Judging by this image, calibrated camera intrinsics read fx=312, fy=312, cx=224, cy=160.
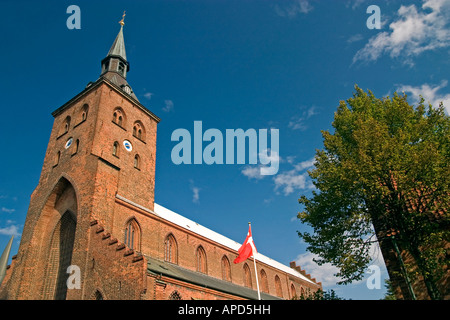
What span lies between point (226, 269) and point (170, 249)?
9.96m

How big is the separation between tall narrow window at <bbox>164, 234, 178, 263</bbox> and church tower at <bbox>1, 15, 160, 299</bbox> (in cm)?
359

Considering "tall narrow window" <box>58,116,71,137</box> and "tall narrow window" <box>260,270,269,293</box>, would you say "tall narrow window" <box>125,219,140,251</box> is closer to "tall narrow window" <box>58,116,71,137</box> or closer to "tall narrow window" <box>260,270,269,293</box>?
"tall narrow window" <box>58,116,71,137</box>

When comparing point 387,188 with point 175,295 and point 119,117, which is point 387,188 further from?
point 119,117

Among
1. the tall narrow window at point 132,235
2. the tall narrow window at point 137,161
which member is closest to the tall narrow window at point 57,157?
the tall narrow window at point 137,161

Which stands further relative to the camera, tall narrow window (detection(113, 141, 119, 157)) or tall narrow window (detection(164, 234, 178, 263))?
tall narrow window (detection(164, 234, 178, 263))

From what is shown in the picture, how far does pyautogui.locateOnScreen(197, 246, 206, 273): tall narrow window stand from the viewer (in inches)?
1244

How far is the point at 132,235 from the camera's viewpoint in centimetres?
2464

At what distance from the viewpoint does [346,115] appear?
18.7m

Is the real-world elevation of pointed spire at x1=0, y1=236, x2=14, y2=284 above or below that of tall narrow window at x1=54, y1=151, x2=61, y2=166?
below

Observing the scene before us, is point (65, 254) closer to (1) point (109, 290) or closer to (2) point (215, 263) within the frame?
(1) point (109, 290)

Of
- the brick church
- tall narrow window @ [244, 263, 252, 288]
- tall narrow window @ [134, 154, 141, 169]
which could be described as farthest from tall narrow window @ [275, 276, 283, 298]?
tall narrow window @ [134, 154, 141, 169]

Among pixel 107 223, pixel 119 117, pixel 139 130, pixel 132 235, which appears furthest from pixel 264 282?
pixel 119 117
